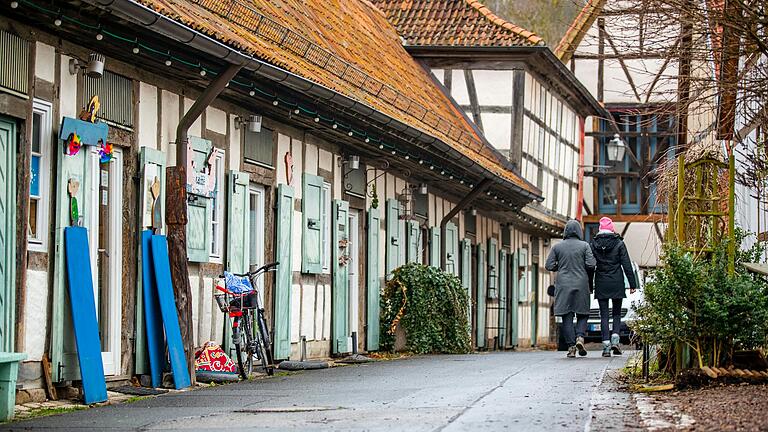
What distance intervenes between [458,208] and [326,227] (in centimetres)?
667

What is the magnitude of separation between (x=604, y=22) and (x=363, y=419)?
6316mm

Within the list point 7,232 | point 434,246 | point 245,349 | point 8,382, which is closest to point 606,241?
point 245,349

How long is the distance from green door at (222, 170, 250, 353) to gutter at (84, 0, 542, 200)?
112 centimetres

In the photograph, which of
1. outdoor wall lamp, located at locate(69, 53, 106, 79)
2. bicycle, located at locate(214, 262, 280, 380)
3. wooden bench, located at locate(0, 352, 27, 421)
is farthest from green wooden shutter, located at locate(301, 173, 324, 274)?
wooden bench, located at locate(0, 352, 27, 421)

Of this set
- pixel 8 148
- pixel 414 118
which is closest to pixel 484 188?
pixel 414 118

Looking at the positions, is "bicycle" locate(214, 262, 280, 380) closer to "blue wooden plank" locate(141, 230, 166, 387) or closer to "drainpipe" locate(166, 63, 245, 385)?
"drainpipe" locate(166, 63, 245, 385)

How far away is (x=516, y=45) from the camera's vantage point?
93.4ft

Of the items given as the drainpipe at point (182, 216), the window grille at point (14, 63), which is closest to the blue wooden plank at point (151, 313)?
the drainpipe at point (182, 216)

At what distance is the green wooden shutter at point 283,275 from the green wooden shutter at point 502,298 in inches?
560

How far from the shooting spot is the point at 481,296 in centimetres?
2806

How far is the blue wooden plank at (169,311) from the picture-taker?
11781mm

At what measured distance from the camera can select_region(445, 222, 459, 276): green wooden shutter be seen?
24.7 meters

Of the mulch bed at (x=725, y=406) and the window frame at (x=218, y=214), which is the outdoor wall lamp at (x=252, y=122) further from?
the mulch bed at (x=725, y=406)

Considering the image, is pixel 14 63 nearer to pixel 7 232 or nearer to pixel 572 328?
pixel 7 232
